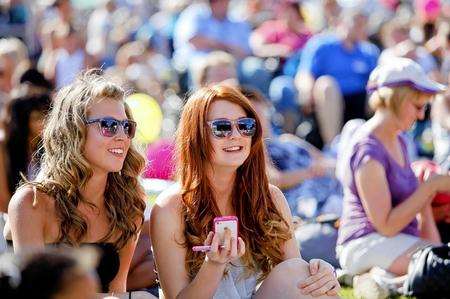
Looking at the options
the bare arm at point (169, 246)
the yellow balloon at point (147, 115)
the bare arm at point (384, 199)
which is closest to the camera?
the bare arm at point (169, 246)

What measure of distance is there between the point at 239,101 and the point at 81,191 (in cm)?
82

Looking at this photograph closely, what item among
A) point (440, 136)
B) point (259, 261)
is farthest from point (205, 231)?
point (440, 136)

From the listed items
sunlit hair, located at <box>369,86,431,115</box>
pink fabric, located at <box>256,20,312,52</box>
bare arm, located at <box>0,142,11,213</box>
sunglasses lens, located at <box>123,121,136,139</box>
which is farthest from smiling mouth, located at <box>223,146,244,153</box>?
pink fabric, located at <box>256,20,312,52</box>

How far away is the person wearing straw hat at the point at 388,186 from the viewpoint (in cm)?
636

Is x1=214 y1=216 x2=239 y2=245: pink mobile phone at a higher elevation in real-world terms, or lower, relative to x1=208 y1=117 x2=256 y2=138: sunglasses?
lower

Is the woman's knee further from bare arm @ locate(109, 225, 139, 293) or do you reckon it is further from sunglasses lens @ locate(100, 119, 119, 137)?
sunglasses lens @ locate(100, 119, 119, 137)

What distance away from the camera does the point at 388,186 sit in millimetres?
6406

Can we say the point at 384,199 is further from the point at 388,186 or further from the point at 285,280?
the point at 285,280

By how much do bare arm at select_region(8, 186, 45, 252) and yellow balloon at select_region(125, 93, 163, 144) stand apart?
14.5 feet

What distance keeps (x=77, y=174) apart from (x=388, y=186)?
222cm

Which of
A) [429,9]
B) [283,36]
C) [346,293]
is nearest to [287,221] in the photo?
[346,293]

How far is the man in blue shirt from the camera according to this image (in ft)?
36.1

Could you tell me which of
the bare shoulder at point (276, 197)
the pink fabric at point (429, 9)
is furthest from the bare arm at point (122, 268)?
the pink fabric at point (429, 9)

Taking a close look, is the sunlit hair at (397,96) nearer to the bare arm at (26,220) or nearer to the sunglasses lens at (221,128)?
the sunglasses lens at (221,128)
